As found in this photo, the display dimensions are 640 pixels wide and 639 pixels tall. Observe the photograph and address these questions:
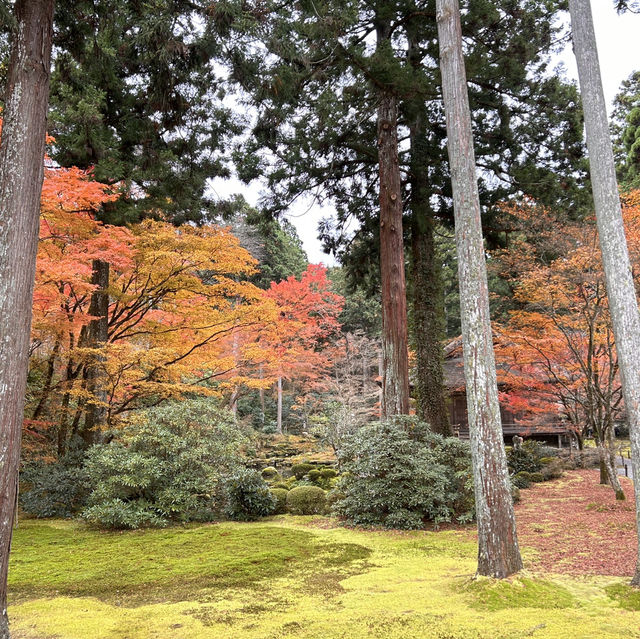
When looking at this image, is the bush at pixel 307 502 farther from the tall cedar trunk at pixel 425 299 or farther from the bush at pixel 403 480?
the tall cedar trunk at pixel 425 299

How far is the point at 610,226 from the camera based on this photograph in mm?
4684

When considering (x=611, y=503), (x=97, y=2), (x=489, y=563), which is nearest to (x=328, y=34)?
(x=97, y=2)

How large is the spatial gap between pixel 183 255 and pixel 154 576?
686 centimetres

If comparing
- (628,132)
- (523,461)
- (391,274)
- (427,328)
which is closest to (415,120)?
(391,274)

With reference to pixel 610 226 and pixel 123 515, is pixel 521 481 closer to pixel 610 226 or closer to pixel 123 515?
pixel 610 226

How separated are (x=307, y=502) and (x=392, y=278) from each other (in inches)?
195

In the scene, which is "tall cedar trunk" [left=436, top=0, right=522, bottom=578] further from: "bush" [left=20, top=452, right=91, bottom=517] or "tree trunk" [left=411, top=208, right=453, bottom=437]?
"bush" [left=20, top=452, right=91, bottom=517]

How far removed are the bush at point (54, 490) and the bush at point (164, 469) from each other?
63 cm

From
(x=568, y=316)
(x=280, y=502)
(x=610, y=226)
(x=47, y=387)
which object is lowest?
(x=280, y=502)

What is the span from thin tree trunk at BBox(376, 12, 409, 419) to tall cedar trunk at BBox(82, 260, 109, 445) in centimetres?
619

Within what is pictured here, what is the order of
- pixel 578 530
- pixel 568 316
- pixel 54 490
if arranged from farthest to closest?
pixel 568 316 → pixel 54 490 → pixel 578 530

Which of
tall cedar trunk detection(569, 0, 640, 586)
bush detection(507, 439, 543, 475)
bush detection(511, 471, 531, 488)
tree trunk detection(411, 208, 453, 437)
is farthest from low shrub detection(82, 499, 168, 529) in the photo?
bush detection(507, 439, 543, 475)

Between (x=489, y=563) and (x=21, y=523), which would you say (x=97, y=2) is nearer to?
(x=489, y=563)

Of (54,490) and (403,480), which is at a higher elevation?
(403,480)
